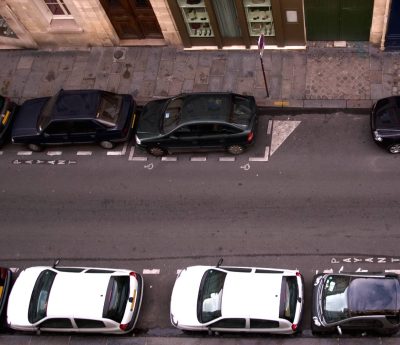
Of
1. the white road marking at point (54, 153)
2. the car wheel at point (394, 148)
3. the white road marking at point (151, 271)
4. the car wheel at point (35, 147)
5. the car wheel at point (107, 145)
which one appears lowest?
the white road marking at point (151, 271)

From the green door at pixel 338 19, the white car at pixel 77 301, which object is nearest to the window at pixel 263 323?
the white car at pixel 77 301

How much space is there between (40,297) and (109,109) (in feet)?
21.2

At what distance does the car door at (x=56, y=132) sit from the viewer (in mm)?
18114

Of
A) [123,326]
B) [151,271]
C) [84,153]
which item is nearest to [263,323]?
[123,326]

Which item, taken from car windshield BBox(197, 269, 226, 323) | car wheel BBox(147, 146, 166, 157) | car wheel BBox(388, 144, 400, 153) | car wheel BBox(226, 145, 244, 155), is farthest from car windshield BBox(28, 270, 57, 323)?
car wheel BBox(388, 144, 400, 153)

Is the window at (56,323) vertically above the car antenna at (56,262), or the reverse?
the car antenna at (56,262)

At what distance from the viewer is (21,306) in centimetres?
1527

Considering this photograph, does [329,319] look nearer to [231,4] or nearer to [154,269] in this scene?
[154,269]

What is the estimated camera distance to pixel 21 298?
50.4ft

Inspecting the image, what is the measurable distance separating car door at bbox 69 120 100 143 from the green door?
26.4ft

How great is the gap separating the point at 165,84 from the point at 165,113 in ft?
7.80

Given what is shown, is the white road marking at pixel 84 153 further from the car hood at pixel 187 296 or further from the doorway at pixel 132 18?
the car hood at pixel 187 296

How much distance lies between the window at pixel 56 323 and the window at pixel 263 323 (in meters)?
4.86

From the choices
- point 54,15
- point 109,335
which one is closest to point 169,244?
point 109,335
